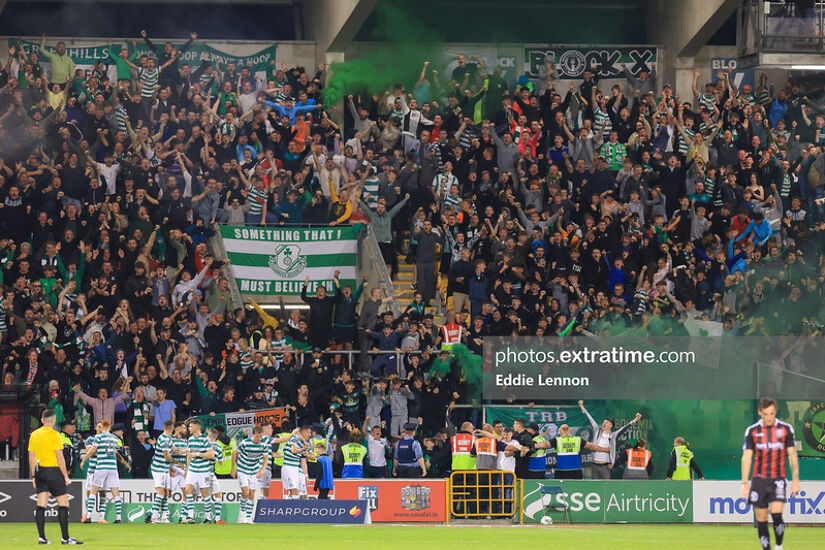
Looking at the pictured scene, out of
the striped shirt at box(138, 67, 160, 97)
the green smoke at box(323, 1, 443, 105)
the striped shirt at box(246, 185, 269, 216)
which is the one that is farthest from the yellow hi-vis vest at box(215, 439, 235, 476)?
the green smoke at box(323, 1, 443, 105)

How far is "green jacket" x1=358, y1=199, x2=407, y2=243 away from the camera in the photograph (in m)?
28.8

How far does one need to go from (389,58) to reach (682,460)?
13034mm

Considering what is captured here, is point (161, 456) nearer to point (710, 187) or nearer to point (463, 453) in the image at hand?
point (463, 453)

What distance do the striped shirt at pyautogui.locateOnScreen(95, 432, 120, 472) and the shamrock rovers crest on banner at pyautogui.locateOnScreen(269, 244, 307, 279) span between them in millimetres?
6383

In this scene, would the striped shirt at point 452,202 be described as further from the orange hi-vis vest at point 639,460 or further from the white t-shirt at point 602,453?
the orange hi-vis vest at point 639,460

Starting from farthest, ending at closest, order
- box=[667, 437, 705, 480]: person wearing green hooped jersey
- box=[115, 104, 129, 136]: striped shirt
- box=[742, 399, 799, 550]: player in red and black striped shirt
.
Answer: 1. box=[115, 104, 129, 136]: striped shirt
2. box=[667, 437, 705, 480]: person wearing green hooped jersey
3. box=[742, 399, 799, 550]: player in red and black striped shirt

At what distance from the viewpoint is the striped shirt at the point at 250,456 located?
24203 mm

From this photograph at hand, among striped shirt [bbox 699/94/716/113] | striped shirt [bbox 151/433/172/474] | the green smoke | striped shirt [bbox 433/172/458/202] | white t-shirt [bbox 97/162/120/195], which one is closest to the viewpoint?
striped shirt [bbox 151/433/172/474]

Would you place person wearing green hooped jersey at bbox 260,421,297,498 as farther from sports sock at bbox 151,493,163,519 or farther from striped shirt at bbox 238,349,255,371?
sports sock at bbox 151,493,163,519

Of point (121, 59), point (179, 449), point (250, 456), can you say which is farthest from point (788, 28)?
point (121, 59)

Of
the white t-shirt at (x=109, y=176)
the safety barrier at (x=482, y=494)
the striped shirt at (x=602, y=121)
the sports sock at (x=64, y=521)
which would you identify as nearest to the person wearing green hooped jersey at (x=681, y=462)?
the safety barrier at (x=482, y=494)

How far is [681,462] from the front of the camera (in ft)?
82.4

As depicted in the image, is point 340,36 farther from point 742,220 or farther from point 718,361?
point 718,361

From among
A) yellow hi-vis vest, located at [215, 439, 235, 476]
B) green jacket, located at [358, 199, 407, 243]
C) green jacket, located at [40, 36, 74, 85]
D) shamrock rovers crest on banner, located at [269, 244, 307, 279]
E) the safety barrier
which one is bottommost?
the safety barrier
